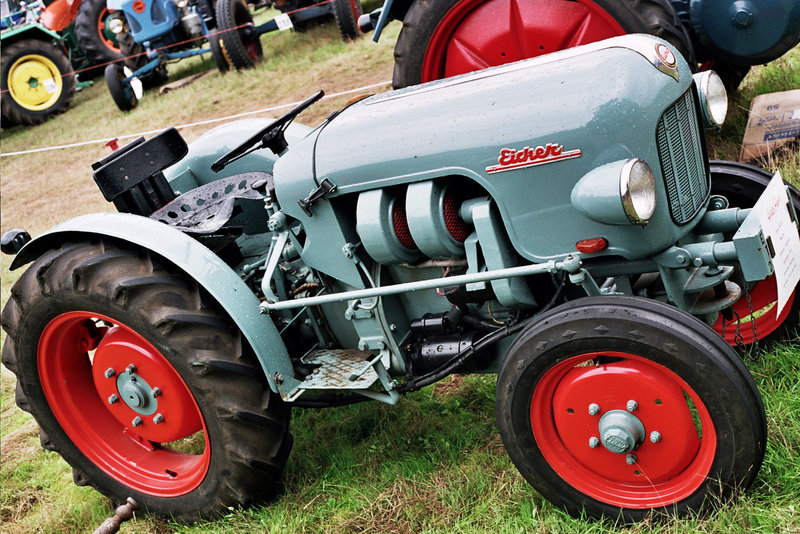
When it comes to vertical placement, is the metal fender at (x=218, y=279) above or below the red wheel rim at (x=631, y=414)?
above

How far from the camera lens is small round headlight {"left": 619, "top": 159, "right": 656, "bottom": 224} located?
2.27 meters

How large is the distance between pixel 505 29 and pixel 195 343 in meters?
2.30

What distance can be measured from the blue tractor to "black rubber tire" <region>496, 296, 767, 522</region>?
9146 millimetres

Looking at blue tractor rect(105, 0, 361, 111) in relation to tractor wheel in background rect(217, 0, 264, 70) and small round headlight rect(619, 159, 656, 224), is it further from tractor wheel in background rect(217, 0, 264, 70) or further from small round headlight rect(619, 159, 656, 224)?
small round headlight rect(619, 159, 656, 224)

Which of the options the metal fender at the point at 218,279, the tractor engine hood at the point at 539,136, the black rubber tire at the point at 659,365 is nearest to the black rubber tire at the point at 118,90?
the metal fender at the point at 218,279

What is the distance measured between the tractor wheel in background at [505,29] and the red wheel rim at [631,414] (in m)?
1.95

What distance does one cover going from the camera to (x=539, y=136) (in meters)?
2.48

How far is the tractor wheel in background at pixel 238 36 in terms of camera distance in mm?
10724

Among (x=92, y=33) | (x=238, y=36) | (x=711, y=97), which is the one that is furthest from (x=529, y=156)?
(x=92, y=33)

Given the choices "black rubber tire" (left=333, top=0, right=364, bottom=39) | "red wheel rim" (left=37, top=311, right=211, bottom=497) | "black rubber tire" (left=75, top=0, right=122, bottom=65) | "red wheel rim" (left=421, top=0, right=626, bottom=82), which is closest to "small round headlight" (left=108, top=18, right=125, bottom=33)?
"black rubber tire" (left=75, top=0, right=122, bottom=65)

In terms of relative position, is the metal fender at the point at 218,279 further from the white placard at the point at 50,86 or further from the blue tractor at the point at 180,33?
the white placard at the point at 50,86

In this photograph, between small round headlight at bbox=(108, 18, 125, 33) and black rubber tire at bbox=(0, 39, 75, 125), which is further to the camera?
black rubber tire at bbox=(0, 39, 75, 125)

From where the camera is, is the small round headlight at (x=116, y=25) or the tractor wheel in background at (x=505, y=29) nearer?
the tractor wheel in background at (x=505, y=29)

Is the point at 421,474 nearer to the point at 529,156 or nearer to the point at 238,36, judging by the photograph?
the point at 529,156
